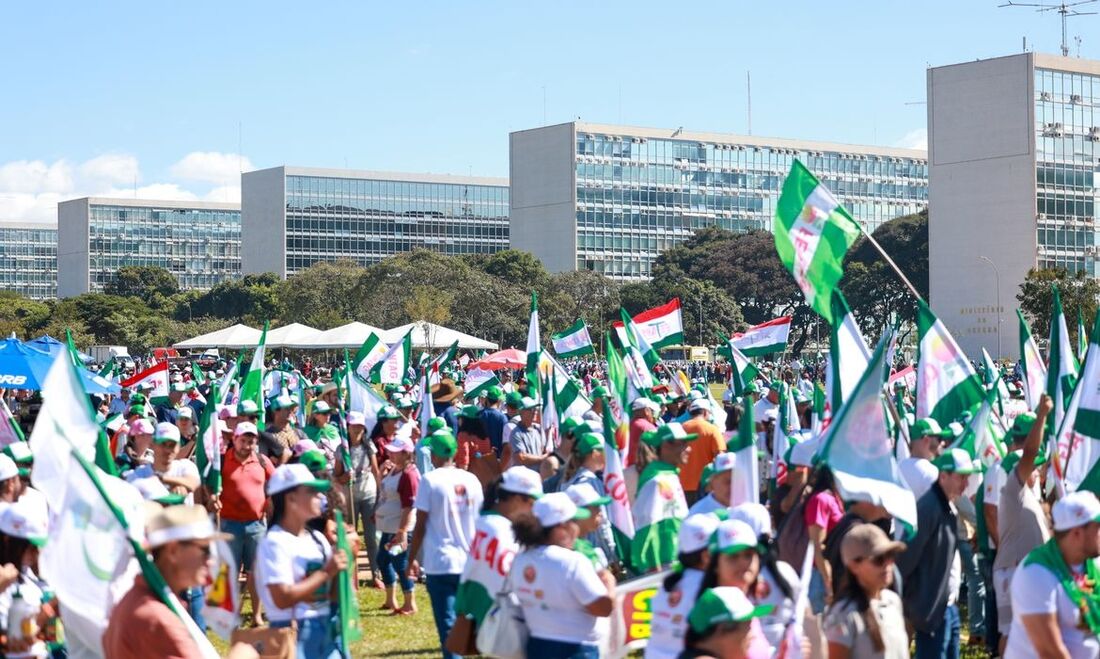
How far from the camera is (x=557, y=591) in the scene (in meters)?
6.46

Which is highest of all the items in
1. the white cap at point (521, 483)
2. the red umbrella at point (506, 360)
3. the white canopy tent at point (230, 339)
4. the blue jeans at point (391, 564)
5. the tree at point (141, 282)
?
the tree at point (141, 282)

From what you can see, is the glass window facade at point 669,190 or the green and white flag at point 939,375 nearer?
the green and white flag at point 939,375

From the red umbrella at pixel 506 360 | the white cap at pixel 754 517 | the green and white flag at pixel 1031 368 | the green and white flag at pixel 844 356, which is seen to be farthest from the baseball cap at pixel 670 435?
the red umbrella at pixel 506 360

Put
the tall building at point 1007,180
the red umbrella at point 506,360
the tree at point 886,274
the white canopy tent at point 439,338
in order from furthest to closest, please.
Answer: the tall building at point 1007,180 < the tree at point 886,274 < the white canopy tent at point 439,338 < the red umbrella at point 506,360

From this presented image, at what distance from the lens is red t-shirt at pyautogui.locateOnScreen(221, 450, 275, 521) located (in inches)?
432

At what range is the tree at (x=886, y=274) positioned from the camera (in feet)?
291

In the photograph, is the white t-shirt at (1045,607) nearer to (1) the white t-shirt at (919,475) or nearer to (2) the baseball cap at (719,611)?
(2) the baseball cap at (719,611)

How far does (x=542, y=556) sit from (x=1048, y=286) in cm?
6427

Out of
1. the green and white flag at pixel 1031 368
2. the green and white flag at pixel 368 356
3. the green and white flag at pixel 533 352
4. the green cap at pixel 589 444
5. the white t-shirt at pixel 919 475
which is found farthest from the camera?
the green and white flag at pixel 368 356

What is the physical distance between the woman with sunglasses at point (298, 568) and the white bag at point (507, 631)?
A: 0.70 m

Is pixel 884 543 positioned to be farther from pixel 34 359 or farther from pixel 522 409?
pixel 34 359

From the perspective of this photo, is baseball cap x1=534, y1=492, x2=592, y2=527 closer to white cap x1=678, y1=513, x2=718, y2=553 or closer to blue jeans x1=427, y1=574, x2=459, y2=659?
white cap x1=678, y1=513, x2=718, y2=553

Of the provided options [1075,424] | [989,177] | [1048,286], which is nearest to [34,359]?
[1075,424]

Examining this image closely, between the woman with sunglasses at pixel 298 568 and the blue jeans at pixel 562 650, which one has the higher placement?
the woman with sunglasses at pixel 298 568
